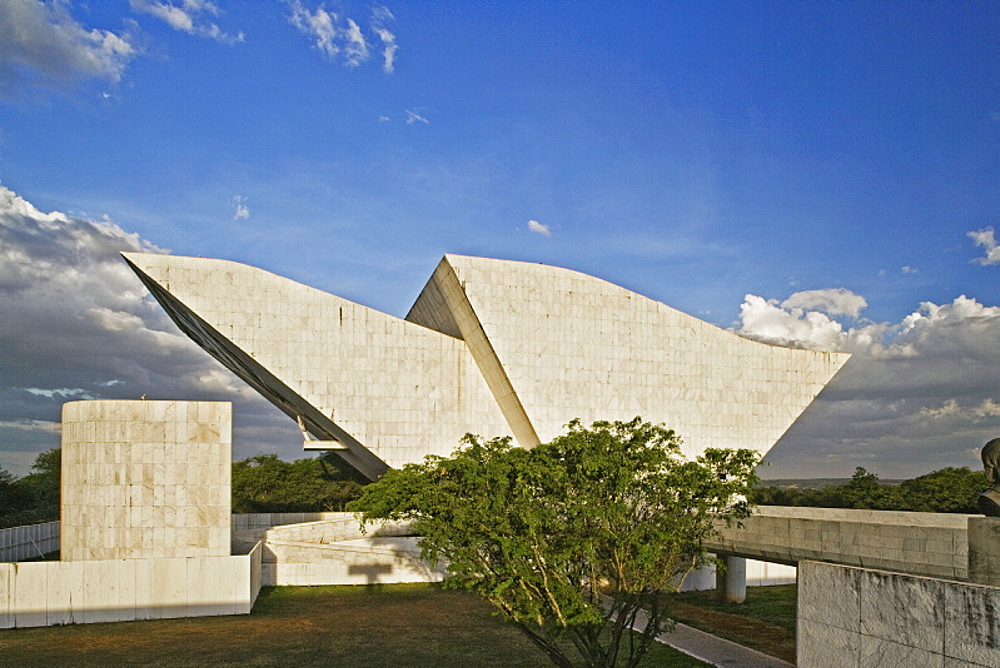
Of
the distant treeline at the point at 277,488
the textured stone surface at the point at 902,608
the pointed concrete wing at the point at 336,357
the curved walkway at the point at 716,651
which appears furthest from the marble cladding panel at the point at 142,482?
the distant treeline at the point at 277,488

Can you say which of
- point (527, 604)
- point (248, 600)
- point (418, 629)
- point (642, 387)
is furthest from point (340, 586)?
point (527, 604)

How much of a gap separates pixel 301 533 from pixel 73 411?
30.7 ft

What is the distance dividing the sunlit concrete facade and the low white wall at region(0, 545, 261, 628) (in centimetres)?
824

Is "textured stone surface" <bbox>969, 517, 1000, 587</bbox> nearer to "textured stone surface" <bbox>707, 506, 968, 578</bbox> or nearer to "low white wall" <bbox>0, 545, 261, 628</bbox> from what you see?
"textured stone surface" <bbox>707, 506, 968, 578</bbox>

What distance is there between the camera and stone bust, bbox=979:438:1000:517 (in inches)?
382

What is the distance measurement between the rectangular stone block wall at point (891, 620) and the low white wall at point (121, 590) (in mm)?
13677

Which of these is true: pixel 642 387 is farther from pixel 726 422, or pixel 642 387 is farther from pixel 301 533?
pixel 301 533

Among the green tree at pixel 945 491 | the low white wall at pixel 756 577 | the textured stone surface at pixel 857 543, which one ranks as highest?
the textured stone surface at pixel 857 543

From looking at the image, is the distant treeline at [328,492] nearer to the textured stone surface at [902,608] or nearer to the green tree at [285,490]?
the green tree at [285,490]

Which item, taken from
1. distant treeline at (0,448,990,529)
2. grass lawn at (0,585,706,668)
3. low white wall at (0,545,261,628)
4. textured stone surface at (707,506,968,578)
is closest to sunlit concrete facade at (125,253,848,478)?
distant treeline at (0,448,990,529)

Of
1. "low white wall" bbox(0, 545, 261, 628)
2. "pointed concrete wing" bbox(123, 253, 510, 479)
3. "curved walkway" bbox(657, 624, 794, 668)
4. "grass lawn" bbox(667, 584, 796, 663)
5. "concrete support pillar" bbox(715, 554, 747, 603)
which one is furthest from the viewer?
"pointed concrete wing" bbox(123, 253, 510, 479)

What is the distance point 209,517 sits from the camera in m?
19.8

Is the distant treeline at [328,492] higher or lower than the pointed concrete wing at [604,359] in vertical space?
lower

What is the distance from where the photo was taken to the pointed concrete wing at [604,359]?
28.2 metres
